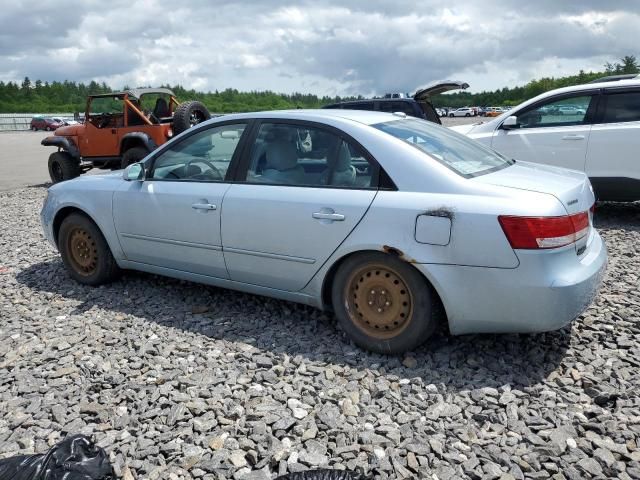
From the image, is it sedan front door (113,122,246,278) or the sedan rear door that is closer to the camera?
the sedan rear door

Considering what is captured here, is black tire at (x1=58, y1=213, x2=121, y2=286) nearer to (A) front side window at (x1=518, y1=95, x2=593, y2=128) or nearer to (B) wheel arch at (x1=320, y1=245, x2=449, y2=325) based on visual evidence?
(B) wheel arch at (x1=320, y1=245, x2=449, y2=325)

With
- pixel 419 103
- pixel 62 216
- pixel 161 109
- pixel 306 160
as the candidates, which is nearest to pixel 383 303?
pixel 306 160

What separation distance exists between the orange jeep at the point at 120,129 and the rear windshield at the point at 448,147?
904 cm

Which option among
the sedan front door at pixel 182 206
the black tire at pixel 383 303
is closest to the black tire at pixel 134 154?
the sedan front door at pixel 182 206

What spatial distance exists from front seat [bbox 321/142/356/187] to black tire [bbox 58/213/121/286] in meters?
2.35

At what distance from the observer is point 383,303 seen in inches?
137

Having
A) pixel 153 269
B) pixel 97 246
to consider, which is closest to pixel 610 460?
pixel 153 269

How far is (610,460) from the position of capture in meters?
2.51

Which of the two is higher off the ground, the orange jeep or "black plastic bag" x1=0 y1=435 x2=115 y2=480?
the orange jeep

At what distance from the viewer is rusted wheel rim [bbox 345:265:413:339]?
3418 mm

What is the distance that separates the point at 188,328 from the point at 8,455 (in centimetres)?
158

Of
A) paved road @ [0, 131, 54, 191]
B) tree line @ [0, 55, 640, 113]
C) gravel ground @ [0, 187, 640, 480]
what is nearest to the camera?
gravel ground @ [0, 187, 640, 480]

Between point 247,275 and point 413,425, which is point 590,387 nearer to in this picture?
point 413,425

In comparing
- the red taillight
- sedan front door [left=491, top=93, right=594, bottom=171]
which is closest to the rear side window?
sedan front door [left=491, top=93, right=594, bottom=171]
